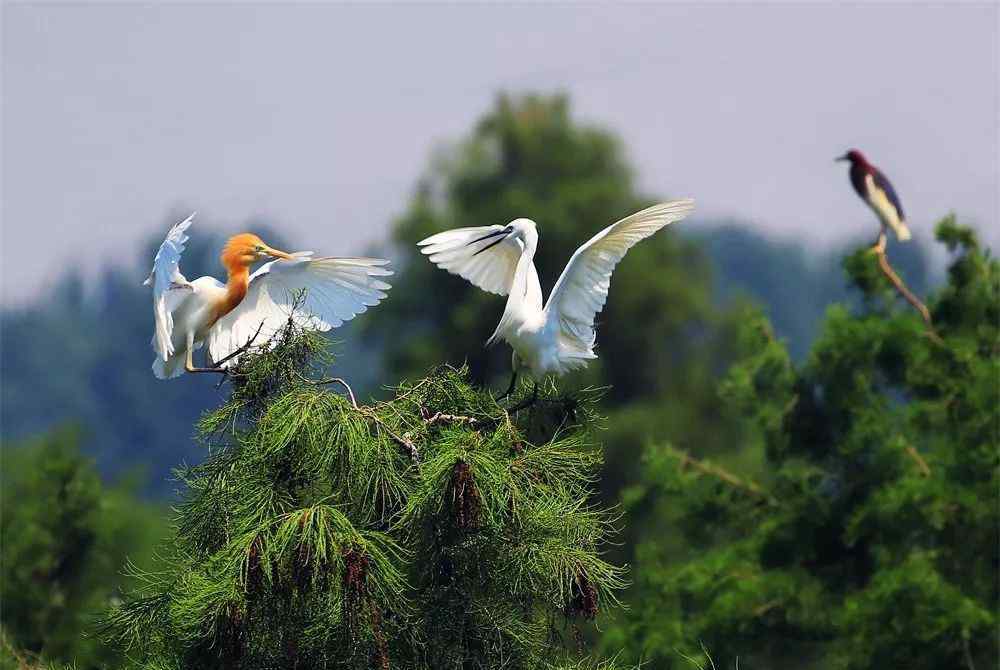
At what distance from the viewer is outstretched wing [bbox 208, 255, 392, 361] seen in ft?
17.3

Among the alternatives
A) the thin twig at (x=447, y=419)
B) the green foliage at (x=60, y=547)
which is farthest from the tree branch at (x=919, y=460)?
the thin twig at (x=447, y=419)

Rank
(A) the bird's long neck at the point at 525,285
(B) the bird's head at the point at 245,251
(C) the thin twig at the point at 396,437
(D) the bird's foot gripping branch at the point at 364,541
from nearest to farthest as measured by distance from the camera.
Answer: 1. (D) the bird's foot gripping branch at the point at 364,541
2. (C) the thin twig at the point at 396,437
3. (A) the bird's long neck at the point at 525,285
4. (B) the bird's head at the point at 245,251

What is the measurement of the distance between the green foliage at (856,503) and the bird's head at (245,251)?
4042mm

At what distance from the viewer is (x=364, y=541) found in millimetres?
3910

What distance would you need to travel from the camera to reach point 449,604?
4.18 m

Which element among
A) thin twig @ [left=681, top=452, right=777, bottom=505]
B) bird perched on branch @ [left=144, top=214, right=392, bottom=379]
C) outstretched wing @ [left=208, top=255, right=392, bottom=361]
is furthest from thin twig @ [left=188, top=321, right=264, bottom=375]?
thin twig @ [left=681, top=452, right=777, bottom=505]

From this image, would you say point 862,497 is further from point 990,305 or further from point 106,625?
point 106,625

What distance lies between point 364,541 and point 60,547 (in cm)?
715

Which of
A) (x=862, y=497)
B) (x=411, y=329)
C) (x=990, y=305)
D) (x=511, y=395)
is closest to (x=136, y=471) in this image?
(x=862, y=497)

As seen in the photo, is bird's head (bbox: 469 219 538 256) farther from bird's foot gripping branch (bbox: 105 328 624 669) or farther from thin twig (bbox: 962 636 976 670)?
thin twig (bbox: 962 636 976 670)

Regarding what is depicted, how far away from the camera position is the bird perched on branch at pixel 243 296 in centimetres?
521

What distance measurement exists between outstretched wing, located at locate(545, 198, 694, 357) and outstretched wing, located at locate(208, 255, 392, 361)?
0.56 meters

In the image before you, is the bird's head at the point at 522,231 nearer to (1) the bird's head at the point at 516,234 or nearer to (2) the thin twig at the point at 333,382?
(1) the bird's head at the point at 516,234

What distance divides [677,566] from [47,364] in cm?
4047
